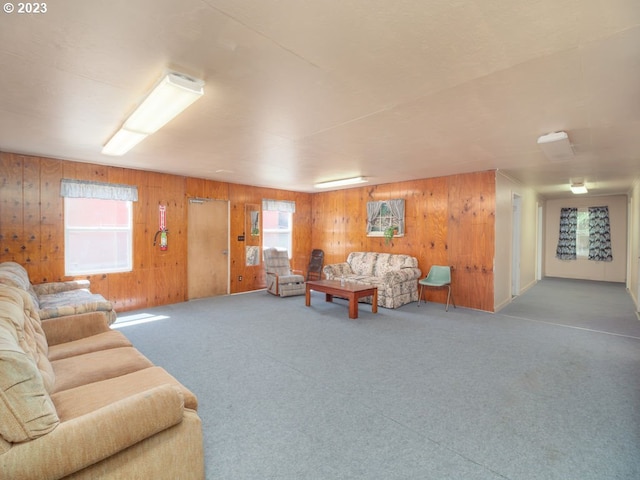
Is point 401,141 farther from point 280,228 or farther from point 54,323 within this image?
point 280,228

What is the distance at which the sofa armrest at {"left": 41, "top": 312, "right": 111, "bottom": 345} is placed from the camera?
2.45 metres

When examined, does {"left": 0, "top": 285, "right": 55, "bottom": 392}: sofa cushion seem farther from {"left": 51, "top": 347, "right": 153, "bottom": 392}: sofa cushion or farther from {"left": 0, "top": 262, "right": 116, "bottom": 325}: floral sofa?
{"left": 0, "top": 262, "right": 116, "bottom": 325}: floral sofa

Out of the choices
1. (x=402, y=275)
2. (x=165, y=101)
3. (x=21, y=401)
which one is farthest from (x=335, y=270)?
(x=21, y=401)

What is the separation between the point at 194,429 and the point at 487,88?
2.78 metres

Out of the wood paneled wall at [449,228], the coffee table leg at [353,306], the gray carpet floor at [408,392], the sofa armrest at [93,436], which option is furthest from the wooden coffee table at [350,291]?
the sofa armrest at [93,436]

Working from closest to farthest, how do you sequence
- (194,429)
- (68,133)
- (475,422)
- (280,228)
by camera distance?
(194,429)
(475,422)
(68,133)
(280,228)

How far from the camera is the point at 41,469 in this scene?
3.70 feet

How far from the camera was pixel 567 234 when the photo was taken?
8.94m

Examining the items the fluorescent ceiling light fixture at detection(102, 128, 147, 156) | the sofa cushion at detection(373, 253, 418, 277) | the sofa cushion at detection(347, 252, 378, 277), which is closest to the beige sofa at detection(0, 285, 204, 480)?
the fluorescent ceiling light fixture at detection(102, 128, 147, 156)

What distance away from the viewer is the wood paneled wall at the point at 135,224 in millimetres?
4195

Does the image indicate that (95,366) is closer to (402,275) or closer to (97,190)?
(97,190)

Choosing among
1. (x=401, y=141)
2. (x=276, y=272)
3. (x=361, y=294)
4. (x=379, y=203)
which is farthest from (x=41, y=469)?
(x=379, y=203)

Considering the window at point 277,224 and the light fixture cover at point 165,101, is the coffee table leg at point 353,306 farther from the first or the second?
the light fixture cover at point 165,101

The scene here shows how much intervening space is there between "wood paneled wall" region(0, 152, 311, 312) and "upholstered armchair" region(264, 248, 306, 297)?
21.5 inches
